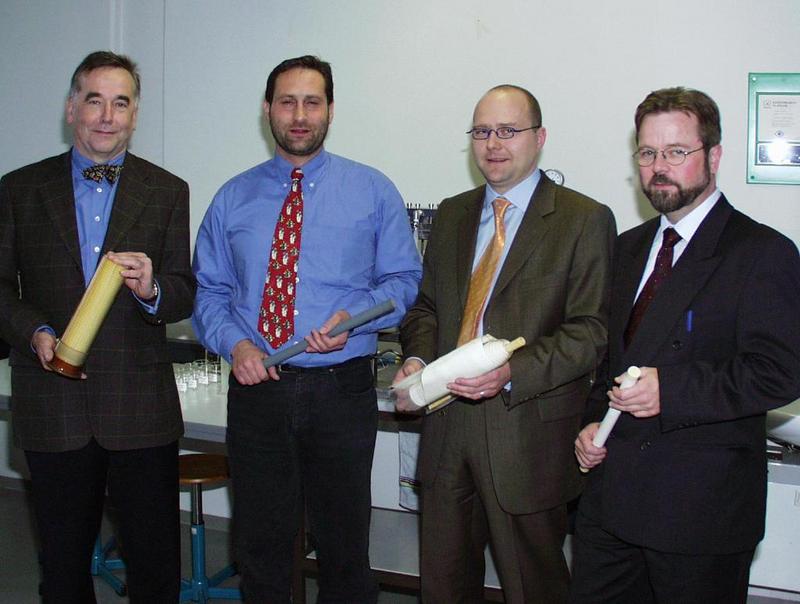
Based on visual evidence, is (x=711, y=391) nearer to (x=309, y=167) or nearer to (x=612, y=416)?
(x=612, y=416)

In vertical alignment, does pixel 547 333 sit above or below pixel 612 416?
above

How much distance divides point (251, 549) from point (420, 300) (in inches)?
33.8

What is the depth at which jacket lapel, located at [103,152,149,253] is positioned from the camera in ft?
7.67

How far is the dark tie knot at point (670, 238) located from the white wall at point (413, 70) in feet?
4.57

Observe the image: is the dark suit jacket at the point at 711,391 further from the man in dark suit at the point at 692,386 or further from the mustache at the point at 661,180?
the mustache at the point at 661,180

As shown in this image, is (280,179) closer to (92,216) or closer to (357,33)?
(92,216)

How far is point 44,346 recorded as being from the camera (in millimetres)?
2227

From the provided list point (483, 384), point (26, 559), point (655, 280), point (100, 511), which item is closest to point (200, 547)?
point (26, 559)

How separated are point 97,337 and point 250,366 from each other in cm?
42

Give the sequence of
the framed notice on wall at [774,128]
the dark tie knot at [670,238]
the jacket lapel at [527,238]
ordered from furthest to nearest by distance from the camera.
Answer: the framed notice on wall at [774,128], the jacket lapel at [527,238], the dark tie knot at [670,238]

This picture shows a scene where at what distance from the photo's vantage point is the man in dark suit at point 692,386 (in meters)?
1.88

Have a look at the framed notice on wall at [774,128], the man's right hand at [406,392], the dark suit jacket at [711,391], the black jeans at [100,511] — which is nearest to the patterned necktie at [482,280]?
the man's right hand at [406,392]

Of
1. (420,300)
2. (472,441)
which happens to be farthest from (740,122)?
(472,441)

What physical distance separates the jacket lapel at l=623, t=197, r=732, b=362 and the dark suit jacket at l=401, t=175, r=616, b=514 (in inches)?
7.2
